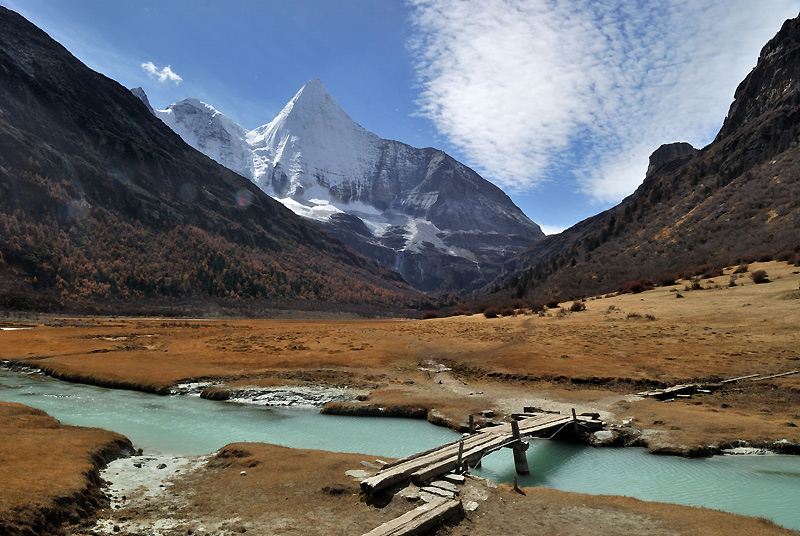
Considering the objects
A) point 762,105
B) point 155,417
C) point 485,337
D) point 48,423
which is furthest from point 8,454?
point 762,105

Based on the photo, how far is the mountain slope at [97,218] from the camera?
107 m

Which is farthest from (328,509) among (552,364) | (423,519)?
(552,364)

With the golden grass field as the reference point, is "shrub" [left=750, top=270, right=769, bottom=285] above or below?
above

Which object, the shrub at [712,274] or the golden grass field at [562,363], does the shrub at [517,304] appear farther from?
the shrub at [712,274]

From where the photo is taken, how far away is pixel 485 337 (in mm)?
50250

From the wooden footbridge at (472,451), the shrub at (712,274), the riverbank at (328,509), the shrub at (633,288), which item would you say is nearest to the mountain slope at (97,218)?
the riverbank at (328,509)

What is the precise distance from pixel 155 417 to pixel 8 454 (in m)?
11.2

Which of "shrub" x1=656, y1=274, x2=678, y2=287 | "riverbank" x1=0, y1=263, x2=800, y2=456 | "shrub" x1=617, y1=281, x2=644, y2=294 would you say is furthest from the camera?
"shrub" x1=617, y1=281, x2=644, y2=294

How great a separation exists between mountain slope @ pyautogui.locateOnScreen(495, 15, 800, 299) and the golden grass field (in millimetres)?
17748

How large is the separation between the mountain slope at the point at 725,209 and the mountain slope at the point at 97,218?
98722mm

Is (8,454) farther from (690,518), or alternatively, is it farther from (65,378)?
(65,378)

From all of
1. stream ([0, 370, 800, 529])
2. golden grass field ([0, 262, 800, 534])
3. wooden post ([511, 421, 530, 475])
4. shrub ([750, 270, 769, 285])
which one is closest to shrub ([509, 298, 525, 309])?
golden grass field ([0, 262, 800, 534])

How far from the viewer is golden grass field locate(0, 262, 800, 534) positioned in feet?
66.8

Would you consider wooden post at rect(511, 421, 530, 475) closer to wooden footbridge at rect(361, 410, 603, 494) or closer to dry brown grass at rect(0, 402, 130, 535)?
wooden footbridge at rect(361, 410, 603, 494)
